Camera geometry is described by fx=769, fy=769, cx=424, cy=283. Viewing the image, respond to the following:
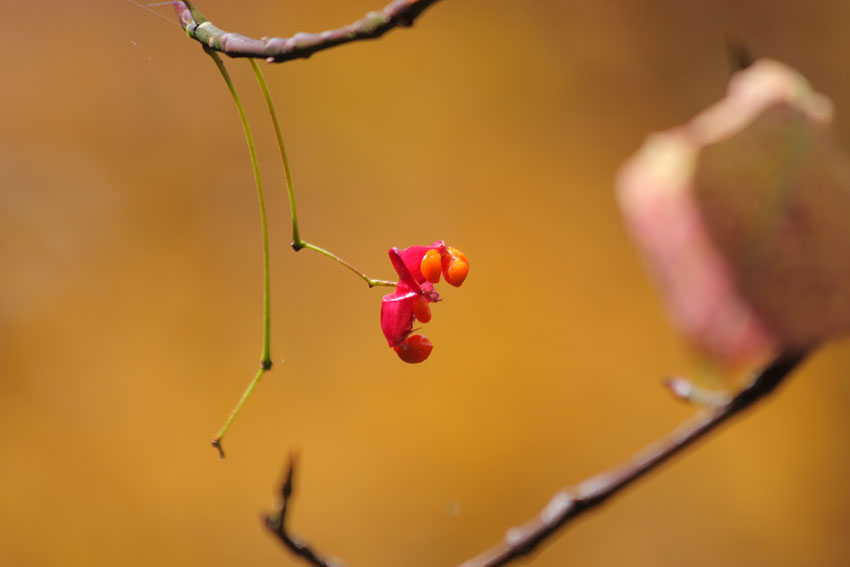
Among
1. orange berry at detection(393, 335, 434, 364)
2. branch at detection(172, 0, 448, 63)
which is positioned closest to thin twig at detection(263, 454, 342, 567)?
orange berry at detection(393, 335, 434, 364)

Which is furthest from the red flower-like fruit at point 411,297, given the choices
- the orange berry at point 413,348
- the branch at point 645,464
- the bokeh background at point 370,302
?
the bokeh background at point 370,302

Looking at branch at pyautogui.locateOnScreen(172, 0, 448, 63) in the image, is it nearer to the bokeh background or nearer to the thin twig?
the thin twig

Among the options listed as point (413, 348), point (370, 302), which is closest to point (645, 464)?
point (413, 348)

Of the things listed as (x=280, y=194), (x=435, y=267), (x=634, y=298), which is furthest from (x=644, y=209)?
(x=634, y=298)

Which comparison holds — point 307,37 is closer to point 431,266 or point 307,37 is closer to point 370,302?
point 431,266

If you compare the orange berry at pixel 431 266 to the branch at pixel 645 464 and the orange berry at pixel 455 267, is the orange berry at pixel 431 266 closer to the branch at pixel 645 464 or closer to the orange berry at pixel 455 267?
the orange berry at pixel 455 267
